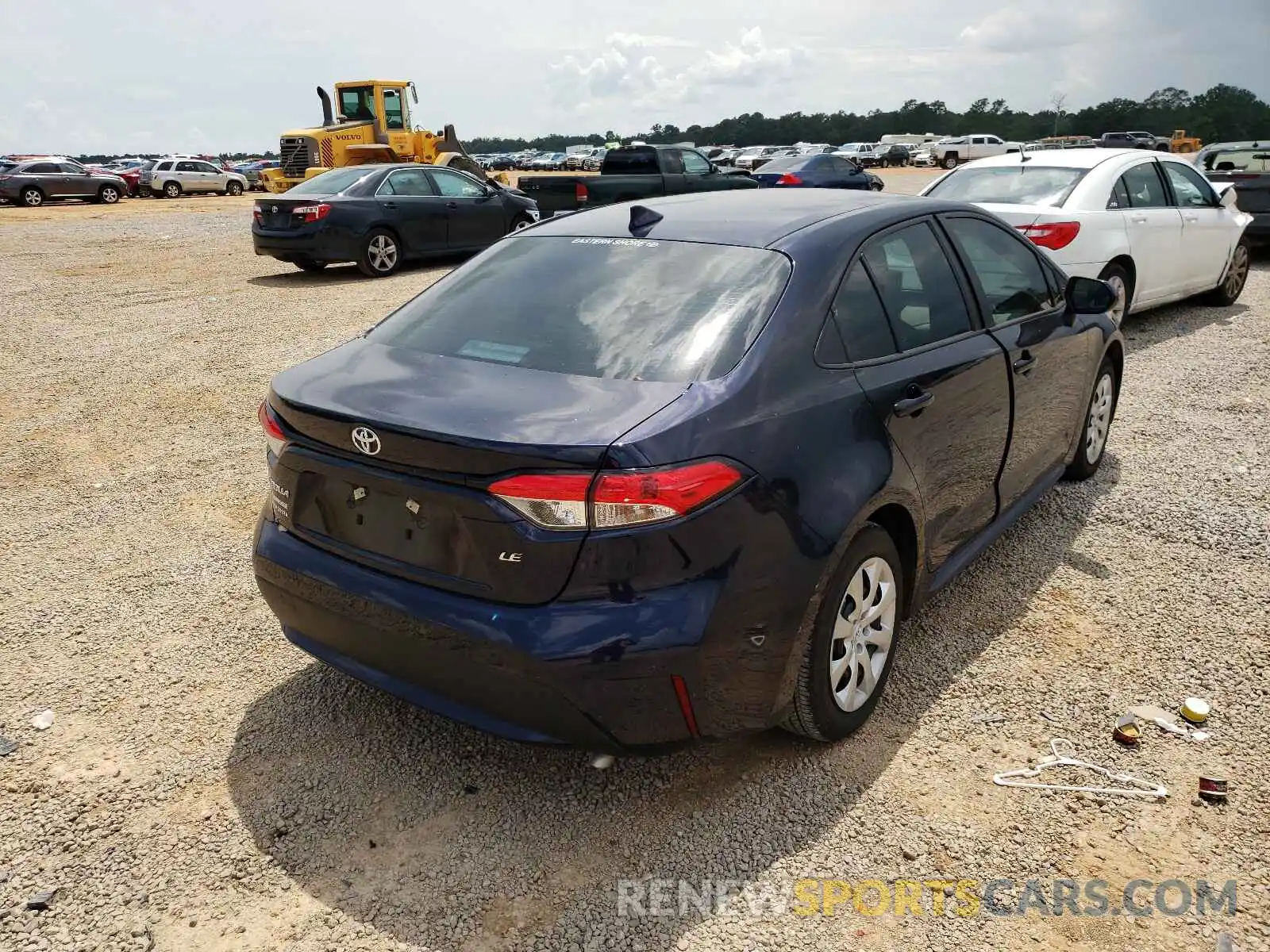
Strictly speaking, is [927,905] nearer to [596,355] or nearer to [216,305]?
[596,355]

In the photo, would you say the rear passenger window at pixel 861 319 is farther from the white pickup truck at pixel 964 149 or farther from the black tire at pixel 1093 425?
the white pickup truck at pixel 964 149

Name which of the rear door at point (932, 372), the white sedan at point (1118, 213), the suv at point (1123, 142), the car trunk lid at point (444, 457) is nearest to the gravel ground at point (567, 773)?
the rear door at point (932, 372)

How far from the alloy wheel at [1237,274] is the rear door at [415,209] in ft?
33.1

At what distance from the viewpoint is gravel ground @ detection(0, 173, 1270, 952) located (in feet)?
8.05

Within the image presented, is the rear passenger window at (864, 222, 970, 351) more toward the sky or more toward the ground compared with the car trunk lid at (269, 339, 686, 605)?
more toward the sky

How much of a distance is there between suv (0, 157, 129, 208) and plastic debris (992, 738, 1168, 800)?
36900 millimetres

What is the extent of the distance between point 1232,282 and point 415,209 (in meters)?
10.3

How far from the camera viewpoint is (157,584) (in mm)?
4324

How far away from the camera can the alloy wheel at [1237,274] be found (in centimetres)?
1023

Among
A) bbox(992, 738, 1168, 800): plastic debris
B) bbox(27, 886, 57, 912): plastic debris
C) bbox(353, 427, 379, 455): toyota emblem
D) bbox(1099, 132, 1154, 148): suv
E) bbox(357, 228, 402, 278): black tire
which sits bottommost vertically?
bbox(992, 738, 1168, 800): plastic debris

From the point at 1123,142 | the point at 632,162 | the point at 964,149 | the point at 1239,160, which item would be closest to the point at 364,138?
the point at 632,162

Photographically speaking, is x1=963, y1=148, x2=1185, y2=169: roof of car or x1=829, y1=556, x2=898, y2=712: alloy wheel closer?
x1=829, y1=556, x2=898, y2=712: alloy wheel

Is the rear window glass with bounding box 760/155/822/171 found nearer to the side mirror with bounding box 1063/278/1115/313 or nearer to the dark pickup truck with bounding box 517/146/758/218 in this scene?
the dark pickup truck with bounding box 517/146/758/218

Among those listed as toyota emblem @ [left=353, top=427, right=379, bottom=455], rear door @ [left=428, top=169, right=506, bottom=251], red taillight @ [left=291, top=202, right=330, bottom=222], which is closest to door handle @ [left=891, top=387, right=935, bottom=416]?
toyota emblem @ [left=353, top=427, right=379, bottom=455]
